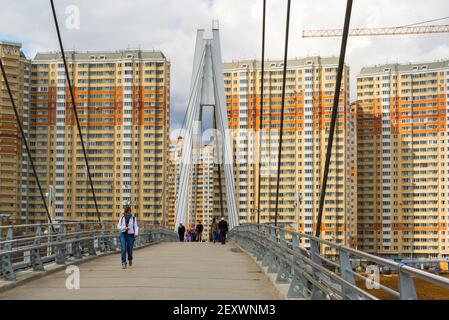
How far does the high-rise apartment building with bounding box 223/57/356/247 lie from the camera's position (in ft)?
338

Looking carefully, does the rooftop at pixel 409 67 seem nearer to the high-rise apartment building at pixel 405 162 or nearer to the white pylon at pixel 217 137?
the high-rise apartment building at pixel 405 162

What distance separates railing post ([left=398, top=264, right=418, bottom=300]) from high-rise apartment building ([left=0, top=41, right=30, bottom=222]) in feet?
333

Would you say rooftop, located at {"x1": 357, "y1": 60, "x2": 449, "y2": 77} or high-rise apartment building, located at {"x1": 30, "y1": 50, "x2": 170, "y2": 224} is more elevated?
rooftop, located at {"x1": 357, "y1": 60, "x2": 449, "y2": 77}

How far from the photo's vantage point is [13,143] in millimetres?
105312

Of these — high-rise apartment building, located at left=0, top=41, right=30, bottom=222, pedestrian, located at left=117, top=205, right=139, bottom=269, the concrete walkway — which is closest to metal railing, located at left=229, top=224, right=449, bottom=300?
the concrete walkway

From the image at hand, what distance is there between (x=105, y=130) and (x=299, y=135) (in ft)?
100

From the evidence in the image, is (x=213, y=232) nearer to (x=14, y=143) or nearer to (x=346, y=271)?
(x=346, y=271)

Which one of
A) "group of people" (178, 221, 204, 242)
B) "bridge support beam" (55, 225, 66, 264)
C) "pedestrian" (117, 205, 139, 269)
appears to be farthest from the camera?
"group of people" (178, 221, 204, 242)

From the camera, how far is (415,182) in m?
121

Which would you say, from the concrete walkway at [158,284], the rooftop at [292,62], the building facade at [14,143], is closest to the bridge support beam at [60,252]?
the concrete walkway at [158,284]

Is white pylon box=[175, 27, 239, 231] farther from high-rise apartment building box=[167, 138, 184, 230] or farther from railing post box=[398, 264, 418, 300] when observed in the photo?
high-rise apartment building box=[167, 138, 184, 230]

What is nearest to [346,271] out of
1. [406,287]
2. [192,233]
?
[406,287]

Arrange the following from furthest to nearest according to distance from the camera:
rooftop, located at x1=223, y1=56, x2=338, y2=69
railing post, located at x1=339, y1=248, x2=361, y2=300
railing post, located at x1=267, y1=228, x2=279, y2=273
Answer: rooftop, located at x1=223, y1=56, x2=338, y2=69, railing post, located at x1=267, y1=228, x2=279, y2=273, railing post, located at x1=339, y1=248, x2=361, y2=300
